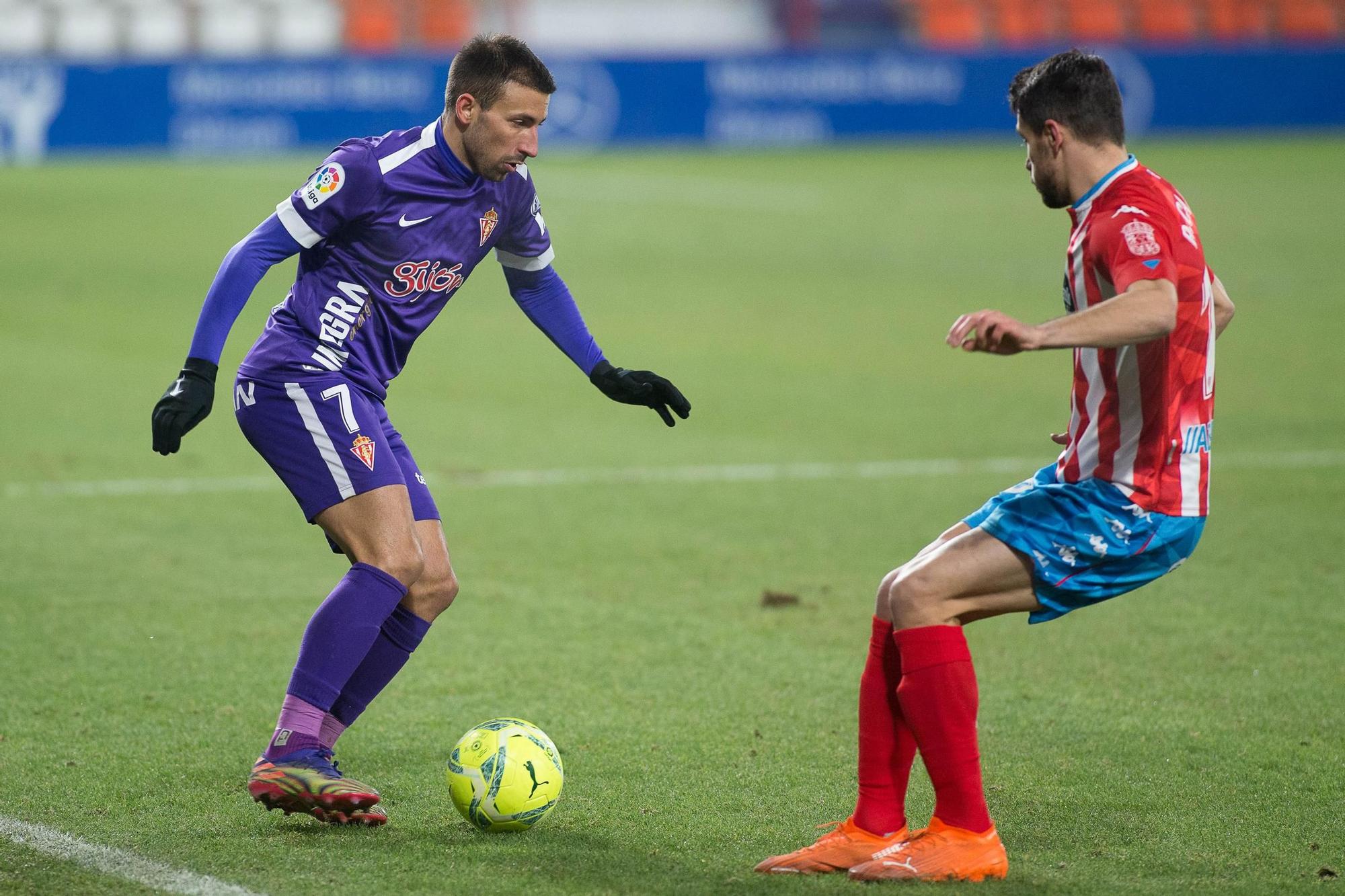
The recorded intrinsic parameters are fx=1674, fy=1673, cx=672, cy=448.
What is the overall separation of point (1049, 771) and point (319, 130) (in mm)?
24869

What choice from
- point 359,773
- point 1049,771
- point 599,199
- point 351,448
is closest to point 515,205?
point 351,448

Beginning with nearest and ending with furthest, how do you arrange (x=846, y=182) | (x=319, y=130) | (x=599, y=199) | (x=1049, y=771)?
(x=1049, y=771)
(x=599, y=199)
(x=846, y=182)
(x=319, y=130)

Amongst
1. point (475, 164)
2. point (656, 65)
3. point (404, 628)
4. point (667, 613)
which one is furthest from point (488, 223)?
point (656, 65)

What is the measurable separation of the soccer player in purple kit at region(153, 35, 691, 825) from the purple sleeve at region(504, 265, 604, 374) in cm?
36

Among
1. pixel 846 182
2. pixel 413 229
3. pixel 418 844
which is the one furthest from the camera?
pixel 846 182

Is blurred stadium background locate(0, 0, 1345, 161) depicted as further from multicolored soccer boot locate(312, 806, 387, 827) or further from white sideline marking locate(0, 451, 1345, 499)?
multicolored soccer boot locate(312, 806, 387, 827)

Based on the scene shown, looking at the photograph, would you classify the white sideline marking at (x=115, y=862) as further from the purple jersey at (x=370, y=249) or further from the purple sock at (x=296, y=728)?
the purple jersey at (x=370, y=249)

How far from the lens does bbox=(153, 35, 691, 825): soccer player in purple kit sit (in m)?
4.48

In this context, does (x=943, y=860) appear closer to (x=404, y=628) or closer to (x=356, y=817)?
(x=356, y=817)

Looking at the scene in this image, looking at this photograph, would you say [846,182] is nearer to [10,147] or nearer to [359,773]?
[10,147]

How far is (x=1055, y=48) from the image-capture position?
30.9 metres

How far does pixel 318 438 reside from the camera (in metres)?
4.58

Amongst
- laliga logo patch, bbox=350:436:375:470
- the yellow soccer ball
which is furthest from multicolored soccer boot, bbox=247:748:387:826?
laliga logo patch, bbox=350:436:375:470

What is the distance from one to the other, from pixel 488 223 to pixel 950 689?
6.27ft
